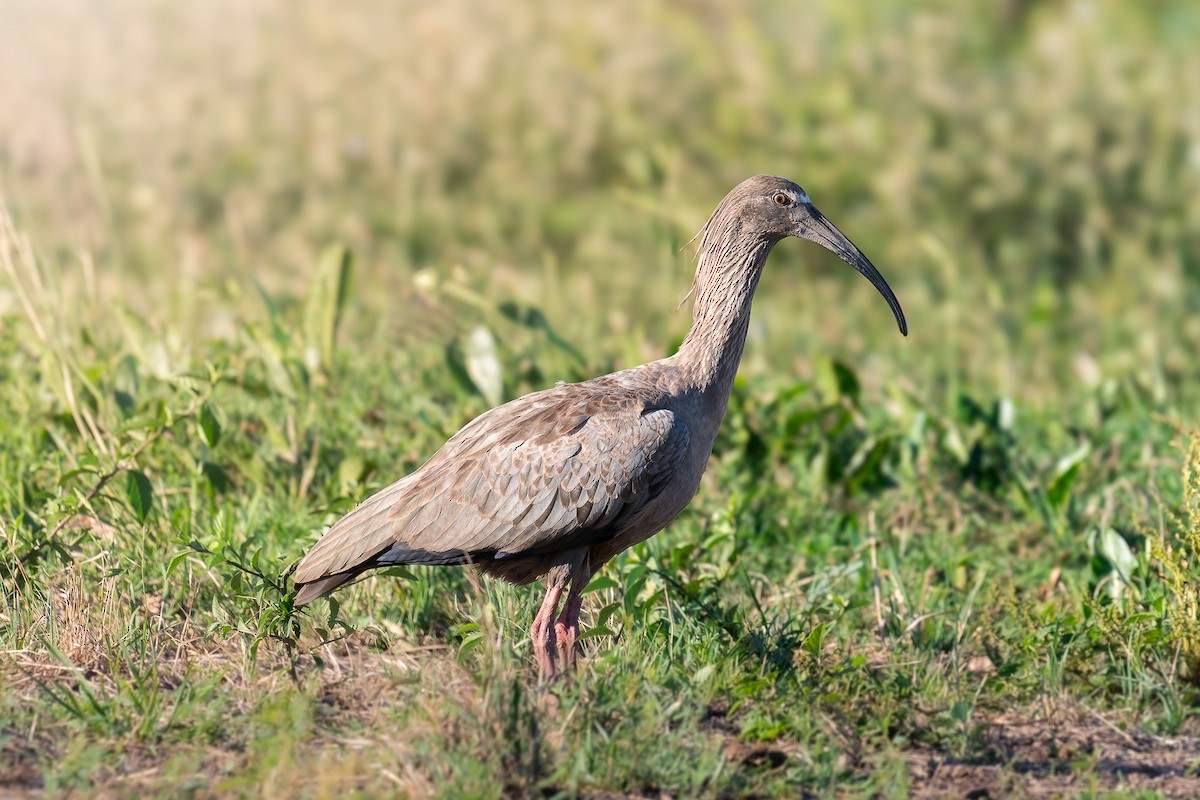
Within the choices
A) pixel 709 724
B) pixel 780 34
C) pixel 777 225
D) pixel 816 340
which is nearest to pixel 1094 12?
pixel 780 34

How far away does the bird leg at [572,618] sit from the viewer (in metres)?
4.89

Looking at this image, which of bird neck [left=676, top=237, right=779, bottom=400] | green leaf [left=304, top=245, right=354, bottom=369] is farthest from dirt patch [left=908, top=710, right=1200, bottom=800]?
green leaf [left=304, top=245, right=354, bottom=369]

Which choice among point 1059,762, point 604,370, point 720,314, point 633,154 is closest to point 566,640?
point 720,314

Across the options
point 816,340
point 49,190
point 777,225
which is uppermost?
point 777,225

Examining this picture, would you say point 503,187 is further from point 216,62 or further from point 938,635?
point 938,635

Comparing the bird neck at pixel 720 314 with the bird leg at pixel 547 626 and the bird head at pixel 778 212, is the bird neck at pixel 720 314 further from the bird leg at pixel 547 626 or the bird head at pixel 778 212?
the bird leg at pixel 547 626

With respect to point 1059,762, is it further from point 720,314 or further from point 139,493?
point 139,493

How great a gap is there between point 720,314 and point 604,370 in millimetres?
2516

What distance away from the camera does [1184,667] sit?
192 inches

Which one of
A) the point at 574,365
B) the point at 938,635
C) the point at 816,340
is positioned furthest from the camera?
the point at 816,340

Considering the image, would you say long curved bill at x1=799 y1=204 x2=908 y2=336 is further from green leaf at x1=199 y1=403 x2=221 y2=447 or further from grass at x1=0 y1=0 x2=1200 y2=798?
green leaf at x1=199 y1=403 x2=221 y2=447

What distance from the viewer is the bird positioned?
4816 millimetres

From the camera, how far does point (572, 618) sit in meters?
4.95

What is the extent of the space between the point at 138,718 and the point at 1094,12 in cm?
1111
